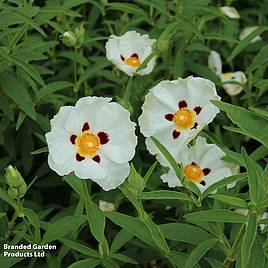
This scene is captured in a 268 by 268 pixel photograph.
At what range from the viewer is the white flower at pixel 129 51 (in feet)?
9.66

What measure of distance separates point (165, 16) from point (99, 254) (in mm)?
1385

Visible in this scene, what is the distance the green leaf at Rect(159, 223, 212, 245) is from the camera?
228 cm

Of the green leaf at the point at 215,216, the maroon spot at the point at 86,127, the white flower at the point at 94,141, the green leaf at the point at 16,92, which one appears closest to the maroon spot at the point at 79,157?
the white flower at the point at 94,141

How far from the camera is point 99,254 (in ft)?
7.64

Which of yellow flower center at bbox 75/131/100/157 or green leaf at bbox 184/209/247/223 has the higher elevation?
yellow flower center at bbox 75/131/100/157

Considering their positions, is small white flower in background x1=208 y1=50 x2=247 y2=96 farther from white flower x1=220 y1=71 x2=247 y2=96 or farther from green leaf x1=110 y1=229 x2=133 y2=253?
green leaf x1=110 y1=229 x2=133 y2=253

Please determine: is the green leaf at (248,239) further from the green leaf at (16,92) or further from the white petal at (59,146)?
the green leaf at (16,92)

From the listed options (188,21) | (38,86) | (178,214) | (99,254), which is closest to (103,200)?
(178,214)

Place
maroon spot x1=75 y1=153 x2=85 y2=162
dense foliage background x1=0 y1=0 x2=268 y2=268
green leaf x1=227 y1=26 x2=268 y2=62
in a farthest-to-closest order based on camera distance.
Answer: green leaf x1=227 y1=26 x2=268 y2=62 → maroon spot x1=75 y1=153 x2=85 y2=162 → dense foliage background x1=0 y1=0 x2=268 y2=268

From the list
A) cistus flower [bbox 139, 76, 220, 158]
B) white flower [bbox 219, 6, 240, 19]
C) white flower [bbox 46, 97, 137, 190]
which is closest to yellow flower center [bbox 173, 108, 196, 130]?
cistus flower [bbox 139, 76, 220, 158]

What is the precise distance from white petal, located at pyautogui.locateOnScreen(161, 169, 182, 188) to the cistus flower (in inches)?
3.8

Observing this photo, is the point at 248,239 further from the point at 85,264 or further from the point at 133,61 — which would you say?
the point at 133,61

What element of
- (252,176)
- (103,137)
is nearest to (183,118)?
(103,137)

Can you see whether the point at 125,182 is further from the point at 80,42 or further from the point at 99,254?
the point at 80,42
